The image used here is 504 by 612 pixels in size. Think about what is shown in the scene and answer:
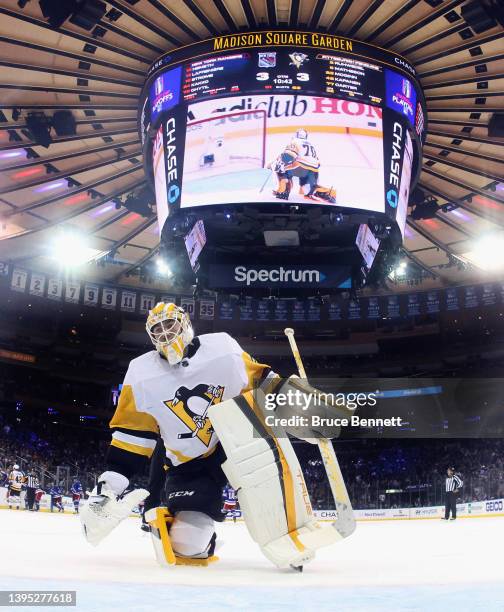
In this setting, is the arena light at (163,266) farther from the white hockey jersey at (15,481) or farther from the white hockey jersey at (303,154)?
the white hockey jersey at (15,481)

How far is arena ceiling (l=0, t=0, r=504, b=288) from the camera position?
8.09m

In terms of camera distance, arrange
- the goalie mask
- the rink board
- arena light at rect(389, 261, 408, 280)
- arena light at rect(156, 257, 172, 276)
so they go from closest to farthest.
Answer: the goalie mask → arena light at rect(156, 257, 172, 276) → the rink board → arena light at rect(389, 261, 408, 280)

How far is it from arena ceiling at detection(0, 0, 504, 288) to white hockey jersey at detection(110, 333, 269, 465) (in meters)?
5.29

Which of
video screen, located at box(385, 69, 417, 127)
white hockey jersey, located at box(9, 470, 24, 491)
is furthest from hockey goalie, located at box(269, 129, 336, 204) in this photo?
white hockey jersey, located at box(9, 470, 24, 491)

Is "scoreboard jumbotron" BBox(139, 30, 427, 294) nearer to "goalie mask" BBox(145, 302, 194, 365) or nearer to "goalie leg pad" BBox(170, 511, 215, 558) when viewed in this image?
"goalie mask" BBox(145, 302, 194, 365)

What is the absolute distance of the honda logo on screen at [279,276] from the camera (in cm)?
941

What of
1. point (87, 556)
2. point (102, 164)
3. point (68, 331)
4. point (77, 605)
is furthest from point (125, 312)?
point (77, 605)

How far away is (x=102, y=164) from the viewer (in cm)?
1110

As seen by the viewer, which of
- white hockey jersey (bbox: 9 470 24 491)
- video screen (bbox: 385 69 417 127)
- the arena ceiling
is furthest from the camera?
white hockey jersey (bbox: 9 470 24 491)

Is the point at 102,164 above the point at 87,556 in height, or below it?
above

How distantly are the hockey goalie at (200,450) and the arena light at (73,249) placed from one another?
977 centimetres

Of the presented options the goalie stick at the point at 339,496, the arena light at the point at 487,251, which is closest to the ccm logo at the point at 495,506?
the arena light at the point at 487,251

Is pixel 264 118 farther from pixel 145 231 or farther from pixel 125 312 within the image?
pixel 125 312

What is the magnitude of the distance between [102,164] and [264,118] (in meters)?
3.96
